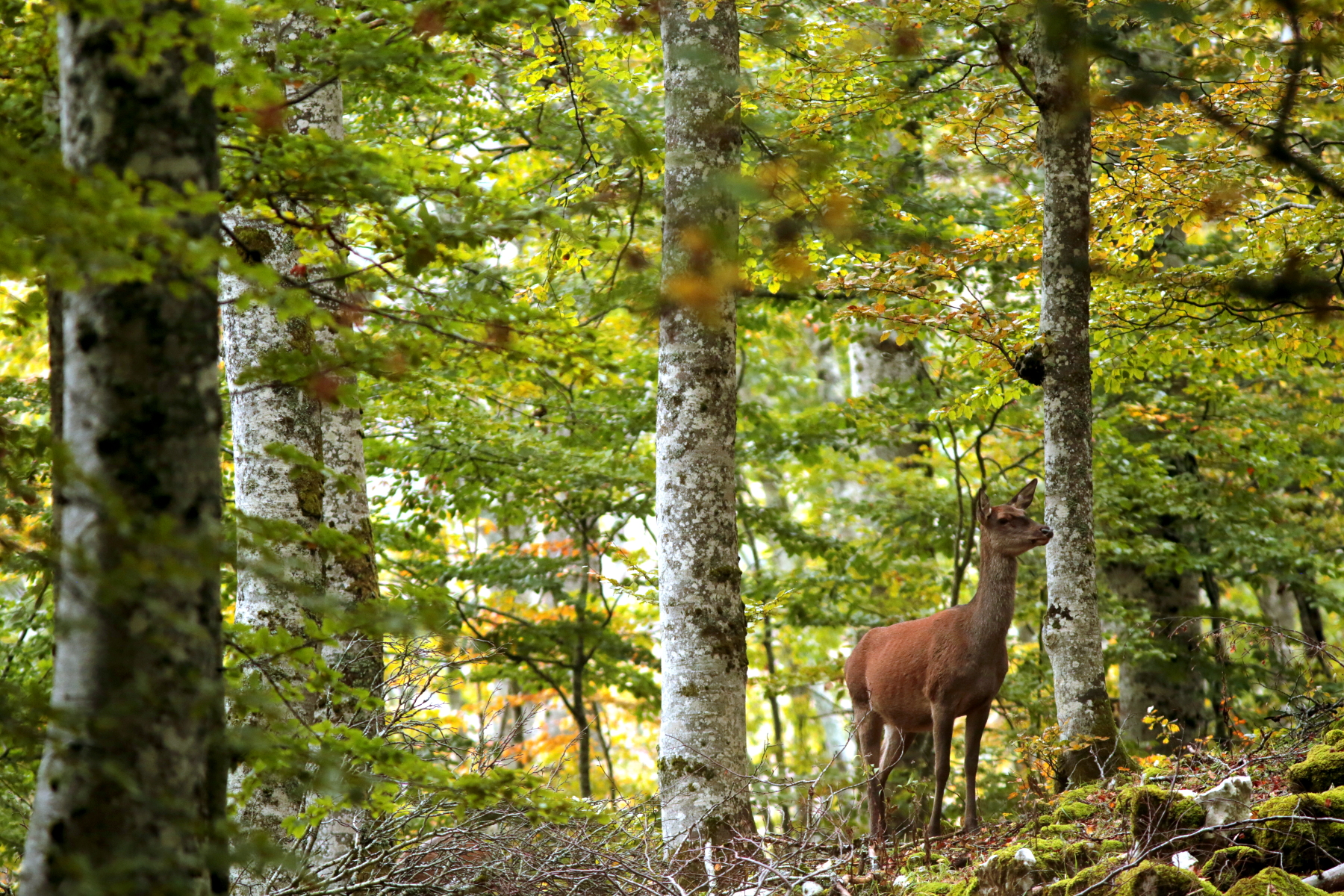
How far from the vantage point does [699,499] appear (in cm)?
643

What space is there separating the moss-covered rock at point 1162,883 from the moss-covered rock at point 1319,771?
1118 millimetres

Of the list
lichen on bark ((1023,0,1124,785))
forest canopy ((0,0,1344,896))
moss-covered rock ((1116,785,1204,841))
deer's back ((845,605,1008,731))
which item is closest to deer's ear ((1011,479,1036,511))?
lichen on bark ((1023,0,1124,785))

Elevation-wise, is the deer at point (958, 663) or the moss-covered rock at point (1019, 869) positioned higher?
the deer at point (958, 663)

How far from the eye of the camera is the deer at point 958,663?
6.82 m

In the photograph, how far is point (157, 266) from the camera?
103 inches

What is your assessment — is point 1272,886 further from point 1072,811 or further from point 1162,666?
point 1162,666

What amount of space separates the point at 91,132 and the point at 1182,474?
13.2 meters

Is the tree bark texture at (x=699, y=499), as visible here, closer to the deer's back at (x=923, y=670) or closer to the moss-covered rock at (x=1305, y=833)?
the deer's back at (x=923, y=670)

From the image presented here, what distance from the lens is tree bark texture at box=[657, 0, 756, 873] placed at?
614cm

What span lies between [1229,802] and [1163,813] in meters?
0.27

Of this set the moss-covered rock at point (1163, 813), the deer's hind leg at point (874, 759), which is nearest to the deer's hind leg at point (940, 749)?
the deer's hind leg at point (874, 759)

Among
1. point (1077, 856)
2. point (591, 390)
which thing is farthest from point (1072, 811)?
point (591, 390)

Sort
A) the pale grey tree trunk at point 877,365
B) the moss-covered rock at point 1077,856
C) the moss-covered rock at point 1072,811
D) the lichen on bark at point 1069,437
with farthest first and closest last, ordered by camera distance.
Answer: the pale grey tree trunk at point 877,365, the lichen on bark at point 1069,437, the moss-covered rock at point 1072,811, the moss-covered rock at point 1077,856

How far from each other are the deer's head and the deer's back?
458mm
